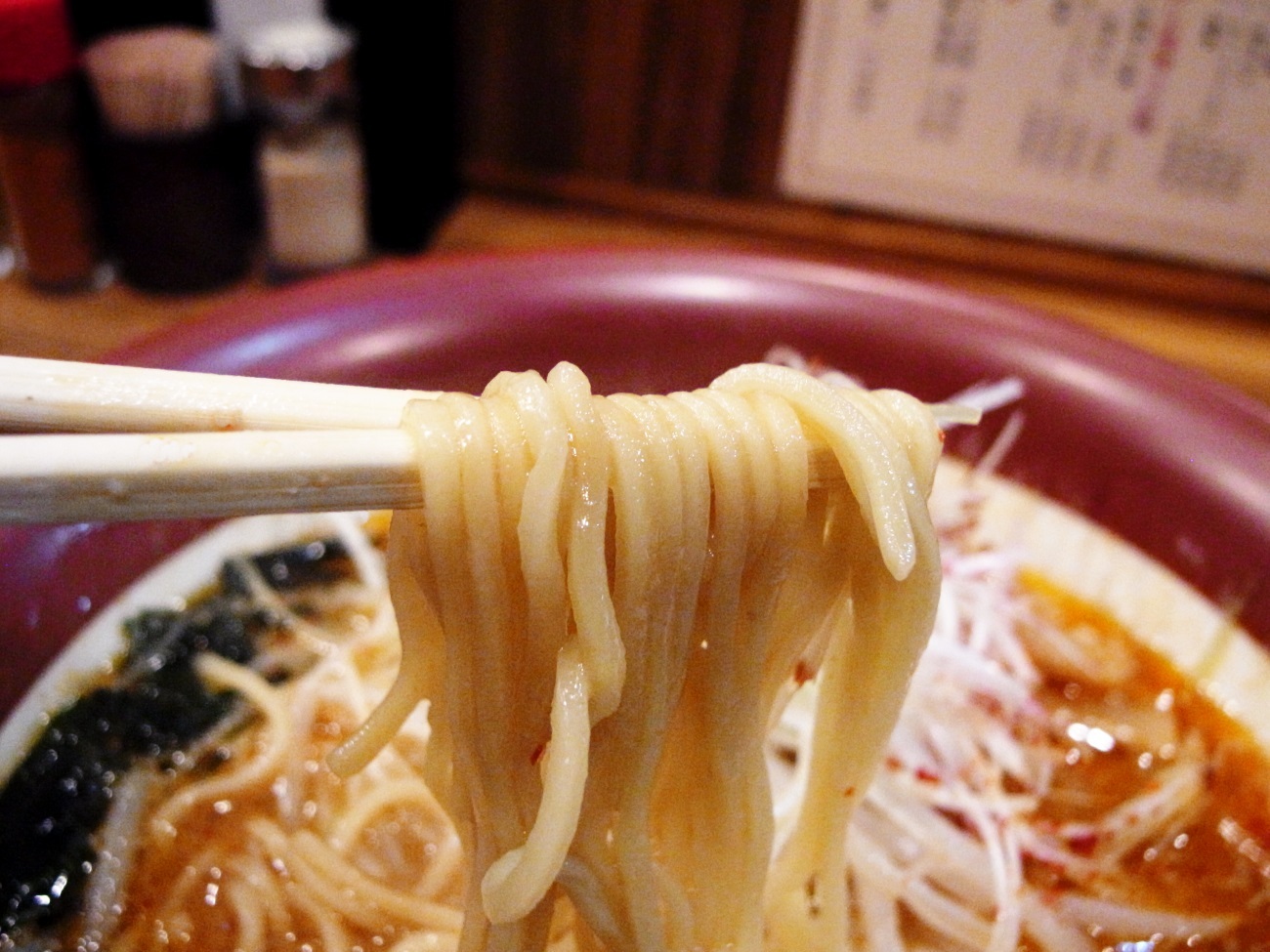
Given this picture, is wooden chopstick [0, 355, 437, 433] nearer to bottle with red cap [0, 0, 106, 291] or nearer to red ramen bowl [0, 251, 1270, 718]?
red ramen bowl [0, 251, 1270, 718]

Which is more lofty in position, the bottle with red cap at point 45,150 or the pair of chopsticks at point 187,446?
the pair of chopsticks at point 187,446

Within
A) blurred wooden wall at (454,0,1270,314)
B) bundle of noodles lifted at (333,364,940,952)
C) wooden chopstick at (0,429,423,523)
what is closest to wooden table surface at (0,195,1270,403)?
blurred wooden wall at (454,0,1270,314)

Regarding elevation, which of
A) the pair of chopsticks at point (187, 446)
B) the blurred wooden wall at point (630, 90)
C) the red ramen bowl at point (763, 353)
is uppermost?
the pair of chopsticks at point (187, 446)

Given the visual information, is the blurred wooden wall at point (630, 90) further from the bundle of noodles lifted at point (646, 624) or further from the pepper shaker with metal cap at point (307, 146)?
the bundle of noodles lifted at point (646, 624)

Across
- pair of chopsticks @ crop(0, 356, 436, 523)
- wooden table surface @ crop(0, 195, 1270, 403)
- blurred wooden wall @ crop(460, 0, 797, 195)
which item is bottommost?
wooden table surface @ crop(0, 195, 1270, 403)

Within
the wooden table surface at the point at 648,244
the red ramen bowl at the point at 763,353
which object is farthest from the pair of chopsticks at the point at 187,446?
the wooden table surface at the point at 648,244

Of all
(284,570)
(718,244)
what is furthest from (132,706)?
(718,244)

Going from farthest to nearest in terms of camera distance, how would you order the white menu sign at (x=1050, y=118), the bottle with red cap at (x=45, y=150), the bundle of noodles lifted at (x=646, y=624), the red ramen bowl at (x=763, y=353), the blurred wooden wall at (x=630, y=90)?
the blurred wooden wall at (x=630, y=90)
the white menu sign at (x=1050, y=118)
the bottle with red cap at (x=45, y=150)
the red ramen bowl at (x=763, y=353)
the bundle of noodles lifted at (x=646, y=624)
